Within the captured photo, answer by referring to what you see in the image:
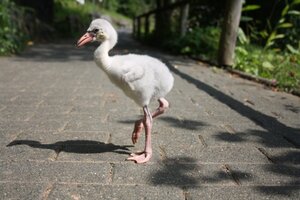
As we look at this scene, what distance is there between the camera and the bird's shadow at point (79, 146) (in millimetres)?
3568

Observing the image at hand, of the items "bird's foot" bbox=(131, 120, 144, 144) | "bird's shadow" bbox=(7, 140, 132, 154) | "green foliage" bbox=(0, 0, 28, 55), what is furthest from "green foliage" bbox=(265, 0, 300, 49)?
"green foliage" bbox=(0, 0, 28, 55)

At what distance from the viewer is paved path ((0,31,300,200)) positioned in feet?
9.35

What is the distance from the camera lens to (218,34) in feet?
38.1

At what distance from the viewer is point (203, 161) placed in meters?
3.38

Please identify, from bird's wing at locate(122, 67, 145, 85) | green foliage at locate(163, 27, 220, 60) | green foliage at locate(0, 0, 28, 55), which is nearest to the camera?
bird's wing at locate(122, 67, 145, 85)

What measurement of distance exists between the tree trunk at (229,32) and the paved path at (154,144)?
2061mm

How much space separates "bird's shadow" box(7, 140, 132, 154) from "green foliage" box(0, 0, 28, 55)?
23.6 ft

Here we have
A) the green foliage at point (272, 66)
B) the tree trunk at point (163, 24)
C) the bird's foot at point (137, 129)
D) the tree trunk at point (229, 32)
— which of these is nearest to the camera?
the bird's foot at point (137, 129)

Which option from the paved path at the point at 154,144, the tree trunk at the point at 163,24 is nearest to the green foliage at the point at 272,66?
the paved path at the point at 154,144

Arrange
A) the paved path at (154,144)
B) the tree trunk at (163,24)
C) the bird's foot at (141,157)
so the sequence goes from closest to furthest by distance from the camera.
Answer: the paved path at (154,144) → the bird's foot at (141,157) → the tree trunk at (163,24)

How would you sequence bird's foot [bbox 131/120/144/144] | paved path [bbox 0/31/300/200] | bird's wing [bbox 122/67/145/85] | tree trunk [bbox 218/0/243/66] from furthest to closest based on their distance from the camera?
tree trunk [bbox 218/0/243/66] < bird's foot [bbox 131/120/144/144] < bird's wing [bbox 122/67/145/85] < paved path [bbox 0/31/300/200]

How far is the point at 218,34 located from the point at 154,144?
8.35m

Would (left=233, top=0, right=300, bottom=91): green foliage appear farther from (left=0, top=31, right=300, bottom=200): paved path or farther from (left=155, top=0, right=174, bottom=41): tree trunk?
(left=155, top=0, right=174, bottom=41): tree trunk

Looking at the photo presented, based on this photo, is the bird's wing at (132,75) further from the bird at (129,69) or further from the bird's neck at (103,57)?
the bird's neck at (103,57)
